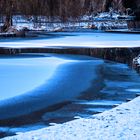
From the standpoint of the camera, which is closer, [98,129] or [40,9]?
[98,129]

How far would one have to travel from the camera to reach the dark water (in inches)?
324

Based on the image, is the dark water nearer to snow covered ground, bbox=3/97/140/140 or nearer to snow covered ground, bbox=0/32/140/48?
snow covered ground, bbox=3/97/140/140

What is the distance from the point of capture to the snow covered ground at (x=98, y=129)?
703cm

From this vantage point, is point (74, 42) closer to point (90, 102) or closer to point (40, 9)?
point (40, 9)

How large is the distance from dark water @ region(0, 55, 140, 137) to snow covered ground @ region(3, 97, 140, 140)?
1.32ft

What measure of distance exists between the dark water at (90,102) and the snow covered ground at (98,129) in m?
0.40

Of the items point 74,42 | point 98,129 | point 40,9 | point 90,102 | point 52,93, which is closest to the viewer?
point 98,129

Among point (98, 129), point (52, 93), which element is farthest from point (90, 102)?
point (98, 129)

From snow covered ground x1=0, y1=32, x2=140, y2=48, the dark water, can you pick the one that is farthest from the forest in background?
the dark water

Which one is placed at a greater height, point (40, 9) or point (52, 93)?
point (40, 9)

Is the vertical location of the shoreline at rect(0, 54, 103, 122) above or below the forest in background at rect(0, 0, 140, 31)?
below

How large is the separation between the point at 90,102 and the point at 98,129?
2.71 m

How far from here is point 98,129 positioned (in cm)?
748

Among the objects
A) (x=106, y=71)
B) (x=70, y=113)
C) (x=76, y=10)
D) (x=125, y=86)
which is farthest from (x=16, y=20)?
(x=70, y=113)
